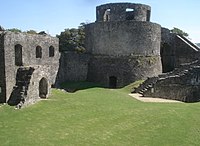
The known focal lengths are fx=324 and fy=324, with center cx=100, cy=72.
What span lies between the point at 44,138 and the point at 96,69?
1829 centimetres

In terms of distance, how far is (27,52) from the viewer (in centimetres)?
2367

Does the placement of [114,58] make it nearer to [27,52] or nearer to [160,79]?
[160,79]

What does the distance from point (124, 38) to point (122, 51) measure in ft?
3.87

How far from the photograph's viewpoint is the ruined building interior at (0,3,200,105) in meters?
21.2

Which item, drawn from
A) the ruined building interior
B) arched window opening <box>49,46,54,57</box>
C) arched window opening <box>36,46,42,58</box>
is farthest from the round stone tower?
arched window opening <box>36,46,42,58</box>

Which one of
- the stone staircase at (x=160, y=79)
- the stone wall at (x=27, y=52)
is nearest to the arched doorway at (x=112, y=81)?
the stone staircase at (x=160, y=79)

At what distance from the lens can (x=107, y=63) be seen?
29812mm

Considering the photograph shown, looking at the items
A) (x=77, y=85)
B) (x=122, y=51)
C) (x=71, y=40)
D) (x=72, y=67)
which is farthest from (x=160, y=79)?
(x=71, y=40)

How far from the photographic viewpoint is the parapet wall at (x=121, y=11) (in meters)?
32.0

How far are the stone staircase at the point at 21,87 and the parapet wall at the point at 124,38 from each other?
11821 mm

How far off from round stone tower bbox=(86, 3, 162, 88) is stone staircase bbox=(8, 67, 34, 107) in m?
11.8

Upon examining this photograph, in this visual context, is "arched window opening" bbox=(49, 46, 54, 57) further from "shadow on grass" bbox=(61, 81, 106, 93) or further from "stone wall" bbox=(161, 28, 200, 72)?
"stone wall" bbox=(161, 28, 200, 72)

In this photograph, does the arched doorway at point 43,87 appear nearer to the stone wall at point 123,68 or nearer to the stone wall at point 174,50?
the stone wall at point 123,68

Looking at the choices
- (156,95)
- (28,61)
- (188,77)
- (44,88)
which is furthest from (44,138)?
(188,77)
